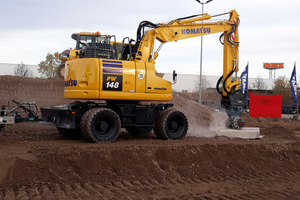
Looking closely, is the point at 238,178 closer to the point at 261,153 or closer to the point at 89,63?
the point at 261,153

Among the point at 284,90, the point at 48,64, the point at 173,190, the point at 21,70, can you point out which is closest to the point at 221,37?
the point at 173,190

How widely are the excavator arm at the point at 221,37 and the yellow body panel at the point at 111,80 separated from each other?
956 mm

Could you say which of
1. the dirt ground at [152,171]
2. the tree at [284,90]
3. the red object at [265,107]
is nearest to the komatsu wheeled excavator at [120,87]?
the dirt ground at [152,171]

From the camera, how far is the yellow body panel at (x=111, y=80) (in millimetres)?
9422

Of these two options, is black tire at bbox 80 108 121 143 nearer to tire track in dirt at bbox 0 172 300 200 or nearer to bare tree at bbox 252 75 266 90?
tire track in dirt at bbox 0 172 300 200

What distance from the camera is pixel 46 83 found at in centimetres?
2331

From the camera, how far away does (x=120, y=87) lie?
9812 mm

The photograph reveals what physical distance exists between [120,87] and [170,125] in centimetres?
251

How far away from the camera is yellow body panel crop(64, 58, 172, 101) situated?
30.9 feet

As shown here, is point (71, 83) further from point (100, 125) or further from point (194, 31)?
point (194, 31)

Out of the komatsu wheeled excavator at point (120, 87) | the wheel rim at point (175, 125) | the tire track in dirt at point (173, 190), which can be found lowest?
the tire track in dirt at point (173, 190)

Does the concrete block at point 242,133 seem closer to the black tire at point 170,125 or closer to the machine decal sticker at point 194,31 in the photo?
the black tire at point 170,125

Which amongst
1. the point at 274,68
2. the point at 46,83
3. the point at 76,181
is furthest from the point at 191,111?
the point at 274,68

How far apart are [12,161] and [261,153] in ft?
→ 23.3
